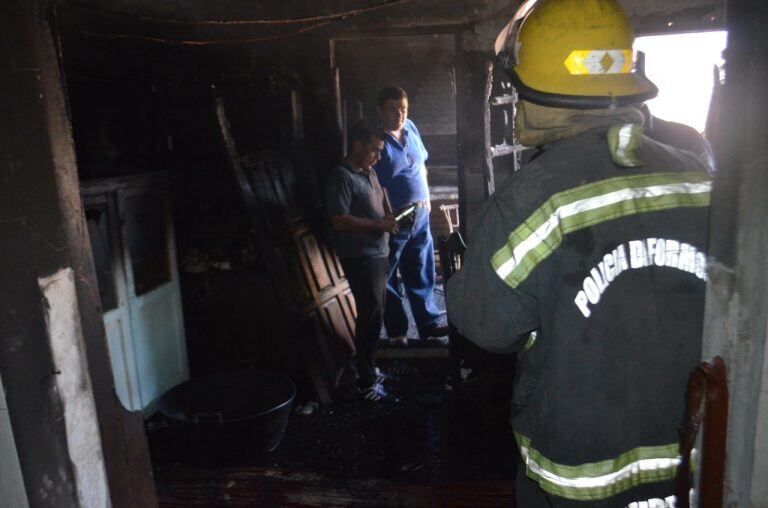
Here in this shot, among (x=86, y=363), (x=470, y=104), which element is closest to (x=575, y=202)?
(x=86, y=363)

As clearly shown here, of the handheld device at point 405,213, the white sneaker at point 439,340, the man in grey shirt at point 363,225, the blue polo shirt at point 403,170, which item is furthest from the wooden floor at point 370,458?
the blue polo shirt at point 403,170

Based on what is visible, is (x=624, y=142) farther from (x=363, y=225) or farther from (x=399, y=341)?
(x=399, y=341)

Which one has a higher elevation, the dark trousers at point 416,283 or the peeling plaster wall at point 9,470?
the peeling plaster wall at point 9,470

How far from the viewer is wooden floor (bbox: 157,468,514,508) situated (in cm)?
251

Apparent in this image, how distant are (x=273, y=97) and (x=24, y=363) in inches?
149

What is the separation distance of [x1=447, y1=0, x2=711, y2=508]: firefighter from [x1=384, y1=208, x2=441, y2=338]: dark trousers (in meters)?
3.88

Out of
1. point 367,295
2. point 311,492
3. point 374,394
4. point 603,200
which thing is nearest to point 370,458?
point 374,394

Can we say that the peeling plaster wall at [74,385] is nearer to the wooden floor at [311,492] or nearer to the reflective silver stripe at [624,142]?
the wooden floor at [311,492]

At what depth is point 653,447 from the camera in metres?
1.55

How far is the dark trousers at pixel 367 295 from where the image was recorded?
14.8 feet

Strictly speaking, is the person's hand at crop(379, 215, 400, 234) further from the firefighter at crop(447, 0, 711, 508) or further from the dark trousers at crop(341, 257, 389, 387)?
the firefighter at crop(447, 0, 711, 508)

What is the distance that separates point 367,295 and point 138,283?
1.76 m

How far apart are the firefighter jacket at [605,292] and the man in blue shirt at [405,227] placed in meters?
3.68

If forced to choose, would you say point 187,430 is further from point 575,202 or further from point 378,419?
point 575,202
